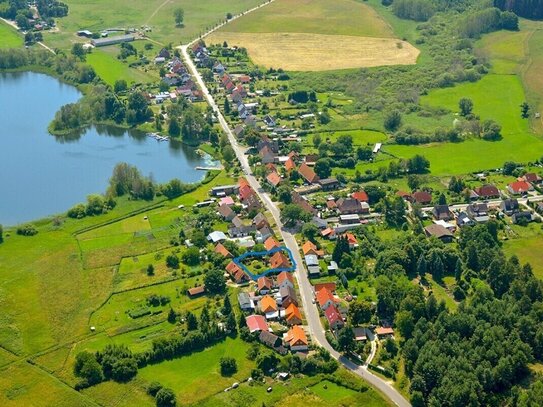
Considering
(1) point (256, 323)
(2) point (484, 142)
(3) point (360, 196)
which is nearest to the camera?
(1) point (256, 323)

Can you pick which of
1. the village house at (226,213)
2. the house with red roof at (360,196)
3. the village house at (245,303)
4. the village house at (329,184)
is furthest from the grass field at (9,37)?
the village house at (245,303)

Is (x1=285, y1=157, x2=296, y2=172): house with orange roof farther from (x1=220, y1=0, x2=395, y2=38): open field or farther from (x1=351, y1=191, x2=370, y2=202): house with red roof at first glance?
(x1=220, y1=0, x2=395, y2=38): open field

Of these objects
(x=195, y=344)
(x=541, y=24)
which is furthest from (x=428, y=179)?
(x=541, y=24)

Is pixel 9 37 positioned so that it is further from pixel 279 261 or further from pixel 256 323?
pixel 256 323

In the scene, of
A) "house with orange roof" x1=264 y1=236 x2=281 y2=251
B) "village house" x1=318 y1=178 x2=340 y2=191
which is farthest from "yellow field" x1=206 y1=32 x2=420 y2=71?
"house with orange roof" x1=264 y1=236 x2=281 y2=251

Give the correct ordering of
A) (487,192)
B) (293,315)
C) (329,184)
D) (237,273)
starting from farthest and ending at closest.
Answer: (329,184) → (487,192) → (237,273) → (293,315)

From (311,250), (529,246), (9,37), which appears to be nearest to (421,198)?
(529,246)
